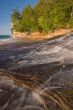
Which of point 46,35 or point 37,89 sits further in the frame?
point 46,35

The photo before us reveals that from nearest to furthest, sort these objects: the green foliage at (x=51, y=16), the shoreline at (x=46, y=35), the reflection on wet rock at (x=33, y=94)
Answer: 1. the reflection on wet rock at (x=33, y=94)
2. the shoreline at (x=46, y=35)
3. the green foliage at (x=51, y=16)

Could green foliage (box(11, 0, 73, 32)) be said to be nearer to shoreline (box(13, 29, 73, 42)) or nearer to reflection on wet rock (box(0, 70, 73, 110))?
shoreline (box(13, 29, 73, 42))

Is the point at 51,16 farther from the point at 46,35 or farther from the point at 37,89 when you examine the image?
the point at 37,89

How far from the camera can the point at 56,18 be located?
1750 inches

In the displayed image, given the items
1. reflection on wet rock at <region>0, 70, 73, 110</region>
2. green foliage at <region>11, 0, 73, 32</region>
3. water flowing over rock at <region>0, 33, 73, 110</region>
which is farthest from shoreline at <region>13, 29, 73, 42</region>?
reflection on wet rock at <region>0, 70, 73, 110</region>

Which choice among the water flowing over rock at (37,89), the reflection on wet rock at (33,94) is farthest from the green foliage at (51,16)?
the reflection on wet rock at (33,94)

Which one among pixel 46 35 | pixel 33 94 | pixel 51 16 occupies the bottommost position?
pixel 46 35

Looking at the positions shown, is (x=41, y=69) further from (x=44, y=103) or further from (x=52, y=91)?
(x=44, y=103)

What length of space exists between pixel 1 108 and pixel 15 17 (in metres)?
63.5

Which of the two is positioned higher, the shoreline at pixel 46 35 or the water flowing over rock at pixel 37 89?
the water flowing over rock at pixel 37 89

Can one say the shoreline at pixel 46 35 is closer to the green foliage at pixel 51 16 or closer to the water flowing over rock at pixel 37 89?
the green foliage at pixel 51 16

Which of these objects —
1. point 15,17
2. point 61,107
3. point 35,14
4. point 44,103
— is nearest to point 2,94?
point 44,103

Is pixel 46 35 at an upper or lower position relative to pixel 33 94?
lower

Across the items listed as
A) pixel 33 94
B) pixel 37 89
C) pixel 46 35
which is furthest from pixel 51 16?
pixel 33 94
